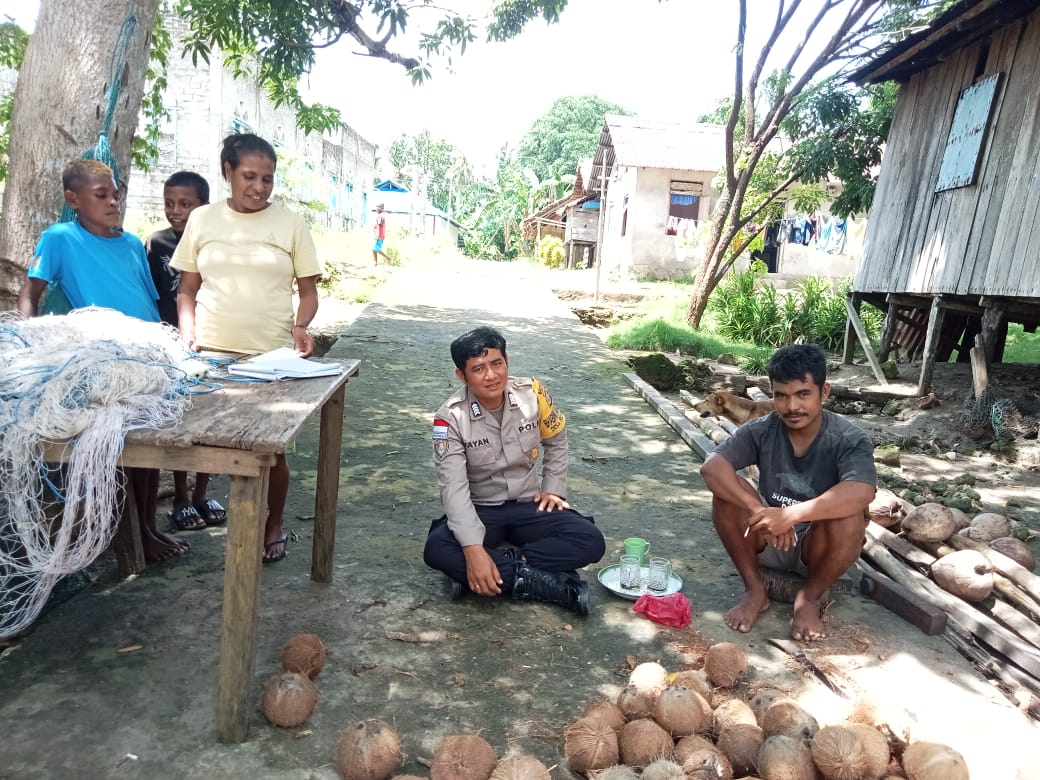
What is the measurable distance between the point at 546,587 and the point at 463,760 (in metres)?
1.29

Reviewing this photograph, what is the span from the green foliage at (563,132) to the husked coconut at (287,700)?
5660 cm

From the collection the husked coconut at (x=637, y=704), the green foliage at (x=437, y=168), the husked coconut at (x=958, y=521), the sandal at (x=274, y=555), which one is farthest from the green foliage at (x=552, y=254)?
the husked coconut at (x=637, y=704)

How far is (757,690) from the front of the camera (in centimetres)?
267

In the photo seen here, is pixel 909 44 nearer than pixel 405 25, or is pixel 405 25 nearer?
pixel 405 25

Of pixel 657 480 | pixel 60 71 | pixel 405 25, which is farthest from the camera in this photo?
pixel 405 25

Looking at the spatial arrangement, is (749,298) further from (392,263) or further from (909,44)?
(392,263)

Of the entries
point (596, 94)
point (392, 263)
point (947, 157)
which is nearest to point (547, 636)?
point (947, 157)

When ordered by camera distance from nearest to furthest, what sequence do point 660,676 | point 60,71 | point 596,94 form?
point 660,676, point 60,71, point 596,94

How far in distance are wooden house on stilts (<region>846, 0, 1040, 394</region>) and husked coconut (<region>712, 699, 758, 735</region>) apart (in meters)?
6.37

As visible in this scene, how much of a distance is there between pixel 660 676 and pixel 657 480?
9.55ft

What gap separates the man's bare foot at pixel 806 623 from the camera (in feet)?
10.5

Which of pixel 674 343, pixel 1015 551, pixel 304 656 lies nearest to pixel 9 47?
pixel 304 656

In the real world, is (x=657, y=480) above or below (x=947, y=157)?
below

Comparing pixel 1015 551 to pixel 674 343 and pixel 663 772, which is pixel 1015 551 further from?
pixel 674 343
